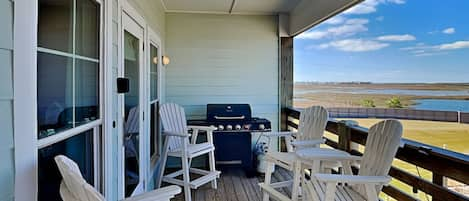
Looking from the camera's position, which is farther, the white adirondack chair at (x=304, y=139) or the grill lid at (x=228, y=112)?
the grill lid at (x=228, y=112)

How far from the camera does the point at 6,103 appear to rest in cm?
104

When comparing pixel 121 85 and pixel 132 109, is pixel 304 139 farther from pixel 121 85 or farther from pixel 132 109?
pixel 121 85

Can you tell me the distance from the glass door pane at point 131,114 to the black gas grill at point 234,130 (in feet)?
5.74

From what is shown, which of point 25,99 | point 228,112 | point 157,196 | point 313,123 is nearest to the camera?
point 25,99

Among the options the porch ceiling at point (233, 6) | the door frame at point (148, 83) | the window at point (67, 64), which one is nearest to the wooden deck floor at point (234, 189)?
the door frame at point (148, 83)

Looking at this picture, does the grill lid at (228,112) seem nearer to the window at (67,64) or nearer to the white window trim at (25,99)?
the window at (67,64)

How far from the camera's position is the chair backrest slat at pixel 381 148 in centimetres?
219

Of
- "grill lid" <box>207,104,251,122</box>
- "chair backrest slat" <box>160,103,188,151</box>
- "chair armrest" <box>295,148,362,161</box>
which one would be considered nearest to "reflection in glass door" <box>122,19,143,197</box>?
"chair backrest slat" <box>160,103,188,151</box>

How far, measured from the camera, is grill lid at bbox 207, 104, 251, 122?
5027 mm

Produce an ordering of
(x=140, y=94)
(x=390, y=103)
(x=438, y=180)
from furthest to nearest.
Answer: (x=390, y=103)
(x=140, y=94)
(x=438, y=180)

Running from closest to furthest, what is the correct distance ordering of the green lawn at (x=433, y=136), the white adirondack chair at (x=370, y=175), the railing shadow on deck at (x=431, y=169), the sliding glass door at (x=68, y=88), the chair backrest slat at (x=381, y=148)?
the sliding glass door at (x=68, y=88)
the railing shadow on deck at (x=431, y=169)
the white adirondack chair at (x=370, y=175)
the chair backrest slat at (x=381, y=148)
the green lawn at (x=433, y=136)

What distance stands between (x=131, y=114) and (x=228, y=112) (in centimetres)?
225

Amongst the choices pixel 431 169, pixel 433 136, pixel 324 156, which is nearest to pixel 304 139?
pixel 324 156

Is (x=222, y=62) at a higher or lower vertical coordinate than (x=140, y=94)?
higher
